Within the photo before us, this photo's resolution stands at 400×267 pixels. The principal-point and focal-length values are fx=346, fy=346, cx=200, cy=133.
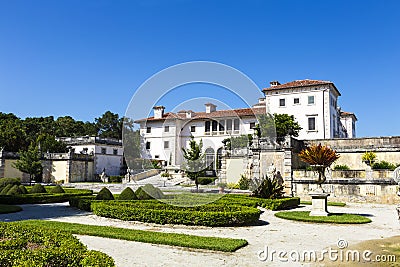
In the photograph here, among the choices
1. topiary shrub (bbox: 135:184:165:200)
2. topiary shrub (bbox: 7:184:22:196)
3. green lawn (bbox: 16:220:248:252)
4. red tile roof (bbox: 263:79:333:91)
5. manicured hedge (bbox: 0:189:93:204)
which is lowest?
manicured hedge (bbox: 0:189:93:204)

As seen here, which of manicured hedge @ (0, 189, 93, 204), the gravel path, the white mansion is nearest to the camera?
the gravel path

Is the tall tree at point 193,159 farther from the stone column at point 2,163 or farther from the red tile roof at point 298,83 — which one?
the stone column at point 2,163

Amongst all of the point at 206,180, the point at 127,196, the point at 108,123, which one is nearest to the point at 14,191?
the point at 127,196

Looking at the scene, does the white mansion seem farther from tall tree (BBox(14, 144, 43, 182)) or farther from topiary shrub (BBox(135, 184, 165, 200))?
topiary shrub (BBox(135, 184, 165, 200))

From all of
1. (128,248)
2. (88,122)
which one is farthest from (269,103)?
(88,122)

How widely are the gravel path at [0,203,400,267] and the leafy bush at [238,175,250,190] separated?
53.4 ft

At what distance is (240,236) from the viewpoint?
1112cm

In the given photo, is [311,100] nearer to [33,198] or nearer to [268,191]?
[268,191]

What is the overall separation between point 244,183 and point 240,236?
22.6 meters

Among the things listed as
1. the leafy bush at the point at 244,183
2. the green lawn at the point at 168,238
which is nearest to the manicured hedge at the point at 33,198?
the green lawn at the point at 168,238

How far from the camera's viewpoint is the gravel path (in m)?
7.97

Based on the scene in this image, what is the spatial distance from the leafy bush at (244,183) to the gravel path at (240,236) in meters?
16.3

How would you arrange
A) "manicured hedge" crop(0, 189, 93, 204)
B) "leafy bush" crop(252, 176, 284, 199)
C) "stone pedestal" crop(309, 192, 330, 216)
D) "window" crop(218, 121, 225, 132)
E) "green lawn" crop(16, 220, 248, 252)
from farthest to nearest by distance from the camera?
"window" crop(218, 121, 225, 132), "manicured hedge" crop(0, 189, 93, 204), "leafy bush" crop(252, 176, 284, 199), "stone pedestal" crop(309, 192, 330, 216), "green lawn" crop(16, 220, 248, 252)

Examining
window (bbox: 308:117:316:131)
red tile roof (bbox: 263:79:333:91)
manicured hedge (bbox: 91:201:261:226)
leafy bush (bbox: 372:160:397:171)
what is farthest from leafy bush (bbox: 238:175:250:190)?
manicured hedge (bbox: 91:201:261:226)
